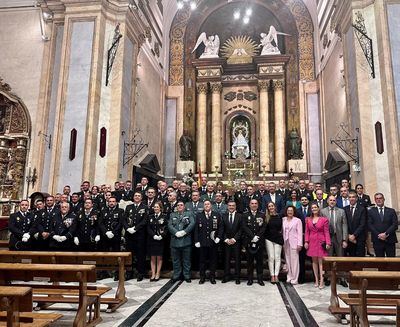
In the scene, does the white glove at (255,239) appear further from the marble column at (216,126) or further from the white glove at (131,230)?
the marble column at (216,126)

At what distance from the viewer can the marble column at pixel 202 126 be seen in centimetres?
1591

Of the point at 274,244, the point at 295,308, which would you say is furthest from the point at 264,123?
the point at 295,308

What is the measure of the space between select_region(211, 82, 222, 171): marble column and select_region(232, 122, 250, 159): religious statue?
0.77 metres

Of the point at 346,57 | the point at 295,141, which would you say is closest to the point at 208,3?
the point at 295,141

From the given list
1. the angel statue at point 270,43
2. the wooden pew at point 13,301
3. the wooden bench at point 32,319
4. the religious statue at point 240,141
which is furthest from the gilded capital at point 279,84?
the wooden pew at point 13,301

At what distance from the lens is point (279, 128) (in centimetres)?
1568

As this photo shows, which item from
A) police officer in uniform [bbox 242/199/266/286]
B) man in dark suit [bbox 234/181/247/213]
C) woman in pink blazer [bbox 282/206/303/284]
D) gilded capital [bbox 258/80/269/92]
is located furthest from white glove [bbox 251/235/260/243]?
gilded capital [bbox 258/80/269/92]

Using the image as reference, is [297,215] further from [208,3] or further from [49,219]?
[208,3]

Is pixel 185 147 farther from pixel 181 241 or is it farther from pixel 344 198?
pixel 181 241

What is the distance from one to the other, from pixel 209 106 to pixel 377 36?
28.7 ft

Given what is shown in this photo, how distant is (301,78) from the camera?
625 inches

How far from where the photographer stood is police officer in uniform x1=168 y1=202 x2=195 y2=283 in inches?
224

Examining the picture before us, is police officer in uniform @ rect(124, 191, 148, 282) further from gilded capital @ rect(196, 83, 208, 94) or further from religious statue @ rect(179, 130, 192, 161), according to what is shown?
gilded capital @ rect(196, 83, 208, 94)

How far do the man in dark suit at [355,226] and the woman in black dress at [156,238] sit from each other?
2988 millimetres
